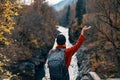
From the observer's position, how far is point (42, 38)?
5744 cm

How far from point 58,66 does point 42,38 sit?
163 ft

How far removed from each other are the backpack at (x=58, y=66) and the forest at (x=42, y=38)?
5926mm

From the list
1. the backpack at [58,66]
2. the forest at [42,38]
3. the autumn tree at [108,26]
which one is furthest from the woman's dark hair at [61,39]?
the autumn tree at [108,26]

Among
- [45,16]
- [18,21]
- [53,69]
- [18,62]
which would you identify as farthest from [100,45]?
[45,16]

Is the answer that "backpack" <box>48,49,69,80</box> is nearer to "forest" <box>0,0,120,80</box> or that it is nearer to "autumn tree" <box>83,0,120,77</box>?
"forest" <box>0,0,120,80</box>

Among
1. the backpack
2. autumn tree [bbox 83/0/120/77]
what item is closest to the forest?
autumn tree [bbox 83/0/120/77]

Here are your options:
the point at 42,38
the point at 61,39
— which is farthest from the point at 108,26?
the point at 61,39

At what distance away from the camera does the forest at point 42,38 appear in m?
17.8

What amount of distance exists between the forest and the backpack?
593 cm

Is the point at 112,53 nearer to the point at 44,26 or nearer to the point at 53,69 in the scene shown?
the point at 53,69

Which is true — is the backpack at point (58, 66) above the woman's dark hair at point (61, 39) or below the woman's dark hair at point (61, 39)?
below

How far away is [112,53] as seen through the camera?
32.4 metres

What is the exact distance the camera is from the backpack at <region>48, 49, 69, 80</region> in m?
7.70

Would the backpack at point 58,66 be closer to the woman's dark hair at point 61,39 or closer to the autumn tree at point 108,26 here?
the woman's dark hair at point 61,39
